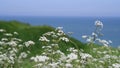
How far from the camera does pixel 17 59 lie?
9.02m

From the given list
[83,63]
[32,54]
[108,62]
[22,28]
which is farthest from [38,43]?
[83,63]

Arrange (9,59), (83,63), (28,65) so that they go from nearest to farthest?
(83,63), (9,59), (28,65)

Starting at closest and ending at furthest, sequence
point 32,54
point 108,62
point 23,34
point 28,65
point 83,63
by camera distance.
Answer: point 83,63, point 108,62, point 28,65, point 32,54, point 23,34

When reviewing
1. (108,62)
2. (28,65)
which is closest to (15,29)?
(28,65)

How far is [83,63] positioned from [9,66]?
1861mm

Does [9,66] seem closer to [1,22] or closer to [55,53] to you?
[55,53]

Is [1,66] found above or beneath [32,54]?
above

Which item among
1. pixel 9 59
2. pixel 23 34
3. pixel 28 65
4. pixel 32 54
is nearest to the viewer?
pixel 9 59

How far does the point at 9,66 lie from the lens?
8828 mm

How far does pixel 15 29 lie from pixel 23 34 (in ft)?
2.64

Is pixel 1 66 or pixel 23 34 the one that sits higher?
pixel 1 66

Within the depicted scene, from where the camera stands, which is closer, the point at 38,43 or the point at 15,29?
the point at 38,43

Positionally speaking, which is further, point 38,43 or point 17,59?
point 38,43

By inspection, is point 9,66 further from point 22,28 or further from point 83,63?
point 22,28
